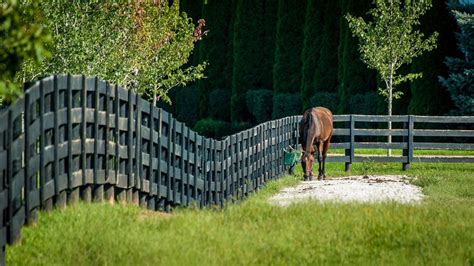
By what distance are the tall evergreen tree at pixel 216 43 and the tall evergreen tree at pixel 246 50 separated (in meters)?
2.88

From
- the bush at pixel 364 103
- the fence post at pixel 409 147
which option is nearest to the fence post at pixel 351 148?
the fence post at pixel 409 147

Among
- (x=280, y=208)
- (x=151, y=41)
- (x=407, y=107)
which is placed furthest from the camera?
(x=407, y=107)

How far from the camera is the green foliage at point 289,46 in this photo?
150ft

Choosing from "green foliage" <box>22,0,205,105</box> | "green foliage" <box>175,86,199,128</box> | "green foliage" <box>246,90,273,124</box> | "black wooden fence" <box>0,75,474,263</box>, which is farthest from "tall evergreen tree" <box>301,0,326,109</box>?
"black wooden fence" <box>0,75,474,263</box>

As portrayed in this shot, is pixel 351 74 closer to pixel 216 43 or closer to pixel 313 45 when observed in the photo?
pixel 313 45

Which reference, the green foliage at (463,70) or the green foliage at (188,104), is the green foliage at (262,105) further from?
the green foliage at (463,70)

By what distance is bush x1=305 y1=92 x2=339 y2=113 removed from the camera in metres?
42.2

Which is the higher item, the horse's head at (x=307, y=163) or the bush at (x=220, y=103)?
the bush at (x=220, y=103)

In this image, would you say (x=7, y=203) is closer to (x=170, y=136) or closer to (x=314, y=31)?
(x=170, y=136)

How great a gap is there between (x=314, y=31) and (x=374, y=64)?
26.6ft

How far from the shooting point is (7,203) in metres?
10.9

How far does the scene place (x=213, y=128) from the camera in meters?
50.2

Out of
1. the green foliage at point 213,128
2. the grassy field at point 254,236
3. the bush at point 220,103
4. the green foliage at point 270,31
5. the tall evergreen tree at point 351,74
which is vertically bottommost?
the green foliage at point 213,128

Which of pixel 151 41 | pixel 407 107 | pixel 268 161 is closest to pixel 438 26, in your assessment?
pixel 407 107
